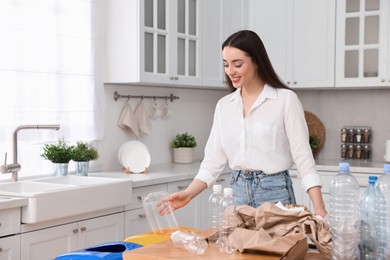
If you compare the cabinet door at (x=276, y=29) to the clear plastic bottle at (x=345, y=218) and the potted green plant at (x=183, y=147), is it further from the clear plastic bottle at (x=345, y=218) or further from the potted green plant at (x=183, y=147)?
the clear plastic bottle at (x=345, y=218)

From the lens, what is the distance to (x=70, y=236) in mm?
3320

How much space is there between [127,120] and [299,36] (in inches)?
64.7

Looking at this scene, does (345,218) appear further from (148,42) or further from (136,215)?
(148,42)

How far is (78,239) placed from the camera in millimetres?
3381

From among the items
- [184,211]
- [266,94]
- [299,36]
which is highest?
[299,36]

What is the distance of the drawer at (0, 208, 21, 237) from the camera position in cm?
293

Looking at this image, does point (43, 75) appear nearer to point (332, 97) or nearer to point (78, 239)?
point (78, 239)

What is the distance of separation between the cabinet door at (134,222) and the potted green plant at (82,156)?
1.29ft

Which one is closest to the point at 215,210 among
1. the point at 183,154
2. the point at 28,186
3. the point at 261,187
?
the point at 261,187

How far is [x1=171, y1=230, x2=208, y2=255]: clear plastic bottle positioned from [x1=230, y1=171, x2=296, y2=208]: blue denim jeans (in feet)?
2.34

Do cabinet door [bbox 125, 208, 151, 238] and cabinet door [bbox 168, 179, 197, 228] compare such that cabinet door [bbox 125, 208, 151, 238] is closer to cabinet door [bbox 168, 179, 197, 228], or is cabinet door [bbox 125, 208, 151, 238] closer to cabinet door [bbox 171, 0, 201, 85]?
cabinet door [bbox 168, 179, 197, 228]

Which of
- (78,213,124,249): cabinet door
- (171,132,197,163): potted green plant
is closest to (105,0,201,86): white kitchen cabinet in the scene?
(171,132,197,163): potted green plant

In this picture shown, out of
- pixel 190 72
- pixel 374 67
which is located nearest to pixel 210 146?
pixel 190 72

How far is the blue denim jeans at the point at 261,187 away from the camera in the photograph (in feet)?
8.98
